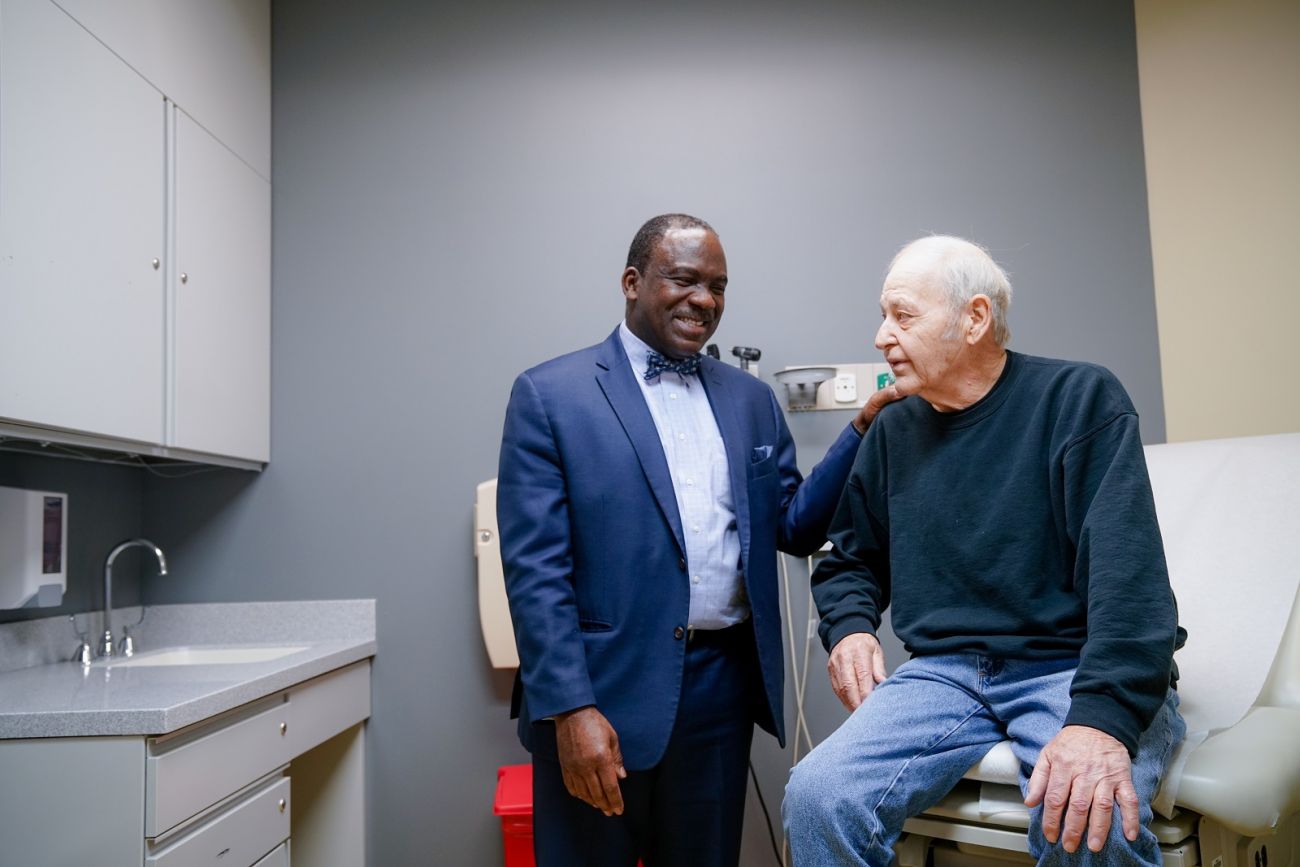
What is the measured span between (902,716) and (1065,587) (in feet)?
0.95

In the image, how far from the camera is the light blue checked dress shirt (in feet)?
5.65

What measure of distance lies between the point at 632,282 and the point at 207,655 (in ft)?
5.14

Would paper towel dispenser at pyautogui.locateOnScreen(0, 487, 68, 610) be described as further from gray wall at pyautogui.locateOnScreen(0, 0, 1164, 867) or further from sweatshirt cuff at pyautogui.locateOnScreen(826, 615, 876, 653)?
sweatshirt cuff at pyautogui.locateOnScreen(826, 615, 876, 653)

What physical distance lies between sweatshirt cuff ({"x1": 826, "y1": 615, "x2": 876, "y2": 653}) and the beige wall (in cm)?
166

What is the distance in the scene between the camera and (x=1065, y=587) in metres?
1.38

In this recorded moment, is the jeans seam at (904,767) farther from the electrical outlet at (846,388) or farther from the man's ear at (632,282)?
the electrical outlet at (846,388)

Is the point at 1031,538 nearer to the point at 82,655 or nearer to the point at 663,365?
the point at 663,365

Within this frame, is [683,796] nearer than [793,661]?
Yes

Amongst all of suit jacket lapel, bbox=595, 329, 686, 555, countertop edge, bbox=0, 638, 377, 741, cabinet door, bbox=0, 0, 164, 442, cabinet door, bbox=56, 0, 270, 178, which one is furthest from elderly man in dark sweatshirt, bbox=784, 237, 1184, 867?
cabinet door, bbox=56, 0, 270, 178

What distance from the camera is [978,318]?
1.49 metres

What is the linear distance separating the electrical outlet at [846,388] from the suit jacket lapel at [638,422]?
3.41 ft

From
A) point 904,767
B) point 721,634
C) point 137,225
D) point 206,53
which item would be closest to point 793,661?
point 721,634

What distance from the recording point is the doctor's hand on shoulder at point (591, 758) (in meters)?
1.56

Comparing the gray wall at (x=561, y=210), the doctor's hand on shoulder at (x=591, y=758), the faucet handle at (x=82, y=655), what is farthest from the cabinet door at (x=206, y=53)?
the doctor's hand on shoulder at (x=591, y=758)
